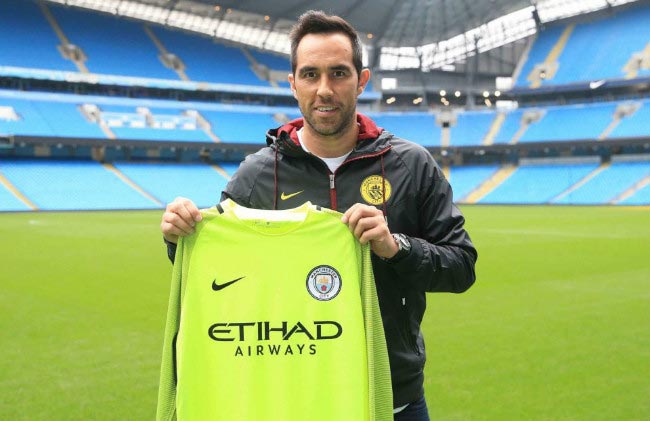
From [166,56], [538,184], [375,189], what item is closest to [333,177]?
[375,189]

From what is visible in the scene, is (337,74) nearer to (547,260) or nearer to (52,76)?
(547,260)

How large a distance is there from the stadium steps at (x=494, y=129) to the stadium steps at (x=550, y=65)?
4216 mm

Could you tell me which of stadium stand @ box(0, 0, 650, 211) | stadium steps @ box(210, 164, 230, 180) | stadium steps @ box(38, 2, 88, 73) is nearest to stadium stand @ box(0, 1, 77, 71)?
stadium stand @ box(0, 0, 650, 211)

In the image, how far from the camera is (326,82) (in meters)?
2.67

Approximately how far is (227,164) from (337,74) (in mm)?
58512

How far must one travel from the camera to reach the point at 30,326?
8602mm

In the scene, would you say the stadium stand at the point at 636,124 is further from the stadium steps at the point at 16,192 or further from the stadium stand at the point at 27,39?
the stadium stand at the point at 27,39

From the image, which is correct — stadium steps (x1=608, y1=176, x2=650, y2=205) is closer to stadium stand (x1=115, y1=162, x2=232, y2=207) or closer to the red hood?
stadium stand (x1=115, y1=162, x2=232, y2=207)

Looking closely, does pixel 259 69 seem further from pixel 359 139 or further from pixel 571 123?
pixel 359 139

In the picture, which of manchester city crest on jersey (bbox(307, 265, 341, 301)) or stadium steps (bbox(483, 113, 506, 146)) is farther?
stadium steps (bbox(483, 113, 506, 146))

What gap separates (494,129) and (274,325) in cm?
6421

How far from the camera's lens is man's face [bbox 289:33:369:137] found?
2.67 metres

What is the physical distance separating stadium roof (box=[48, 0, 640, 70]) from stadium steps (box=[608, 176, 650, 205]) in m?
18.8

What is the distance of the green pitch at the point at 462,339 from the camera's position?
554cm
